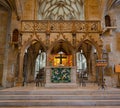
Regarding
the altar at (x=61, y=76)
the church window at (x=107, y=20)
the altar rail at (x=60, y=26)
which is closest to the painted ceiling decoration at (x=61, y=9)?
the church window at (x=107, y=20)

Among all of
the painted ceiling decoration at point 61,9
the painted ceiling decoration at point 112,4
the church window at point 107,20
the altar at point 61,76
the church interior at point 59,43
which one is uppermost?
the painted ceiling decoration at point 61,9

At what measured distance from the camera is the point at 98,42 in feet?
32.4

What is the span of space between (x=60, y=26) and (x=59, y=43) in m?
1.70

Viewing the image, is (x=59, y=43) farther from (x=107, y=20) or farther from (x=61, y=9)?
(x=61, y=9)

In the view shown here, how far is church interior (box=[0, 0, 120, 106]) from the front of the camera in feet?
31.3

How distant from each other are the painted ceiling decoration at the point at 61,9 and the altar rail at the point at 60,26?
6455mm

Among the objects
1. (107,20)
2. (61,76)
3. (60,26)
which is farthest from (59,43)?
(107,20)

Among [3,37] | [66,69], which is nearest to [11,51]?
[3,37]

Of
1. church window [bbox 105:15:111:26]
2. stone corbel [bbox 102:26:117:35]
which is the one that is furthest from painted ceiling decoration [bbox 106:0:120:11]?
stone corbel [bbox 102:26:117:35]

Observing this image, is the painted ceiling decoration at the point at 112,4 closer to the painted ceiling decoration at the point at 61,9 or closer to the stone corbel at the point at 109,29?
the stone corbel at the point at 109,29

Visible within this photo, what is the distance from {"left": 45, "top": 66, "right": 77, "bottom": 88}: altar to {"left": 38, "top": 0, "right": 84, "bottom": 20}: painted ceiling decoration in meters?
10.0

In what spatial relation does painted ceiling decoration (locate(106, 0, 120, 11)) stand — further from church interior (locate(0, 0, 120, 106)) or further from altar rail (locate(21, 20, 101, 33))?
altar rail (locate(21, 20, 101, 33))

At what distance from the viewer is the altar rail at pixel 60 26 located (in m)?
10.0

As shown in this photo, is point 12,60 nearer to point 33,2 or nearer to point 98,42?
point 33,2
